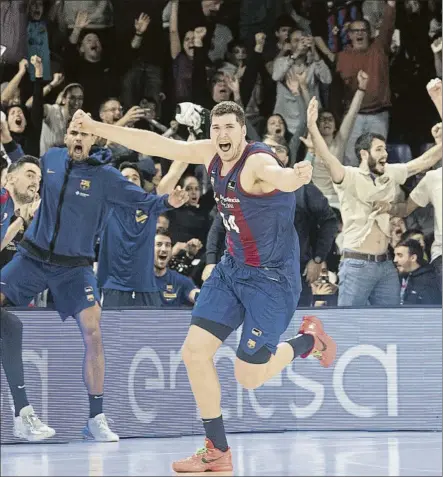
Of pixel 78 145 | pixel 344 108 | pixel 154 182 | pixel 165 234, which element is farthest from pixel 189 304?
pixel 344 108

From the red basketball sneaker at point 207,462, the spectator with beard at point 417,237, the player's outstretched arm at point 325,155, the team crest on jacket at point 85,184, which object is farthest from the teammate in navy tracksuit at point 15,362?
the spectator with beard at point 417,237

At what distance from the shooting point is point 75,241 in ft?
25.7

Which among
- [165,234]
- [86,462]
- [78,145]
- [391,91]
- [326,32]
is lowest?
[86,462]

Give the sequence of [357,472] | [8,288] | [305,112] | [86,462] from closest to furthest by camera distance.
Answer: [357,472], [86,462], [8,288], [305,112]

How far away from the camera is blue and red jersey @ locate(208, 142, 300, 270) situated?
602cm

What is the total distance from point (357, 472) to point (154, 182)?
468 cm

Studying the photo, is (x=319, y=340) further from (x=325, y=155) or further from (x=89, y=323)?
(x=325, y=155)

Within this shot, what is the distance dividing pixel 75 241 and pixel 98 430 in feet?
4.87

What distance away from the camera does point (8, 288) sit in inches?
306

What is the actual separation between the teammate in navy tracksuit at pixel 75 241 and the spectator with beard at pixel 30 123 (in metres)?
1.18

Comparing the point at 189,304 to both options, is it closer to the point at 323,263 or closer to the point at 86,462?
the point at 323,263

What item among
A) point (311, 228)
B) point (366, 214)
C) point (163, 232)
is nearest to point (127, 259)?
point (163, 232)

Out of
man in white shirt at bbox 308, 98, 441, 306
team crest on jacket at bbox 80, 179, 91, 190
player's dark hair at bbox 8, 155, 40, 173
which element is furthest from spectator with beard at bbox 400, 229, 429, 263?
player's dark hair at bbox 8, 155, 40, 173

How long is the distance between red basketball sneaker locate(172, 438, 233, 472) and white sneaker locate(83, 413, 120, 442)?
1.93 m
